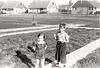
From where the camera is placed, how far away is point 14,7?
72562mm

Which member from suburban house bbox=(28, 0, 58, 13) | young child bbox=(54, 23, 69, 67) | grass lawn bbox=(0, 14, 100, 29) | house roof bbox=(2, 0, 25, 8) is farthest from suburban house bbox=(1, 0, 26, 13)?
young child bbox=(54, 23, 69, 67)

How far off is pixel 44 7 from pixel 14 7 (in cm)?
1261

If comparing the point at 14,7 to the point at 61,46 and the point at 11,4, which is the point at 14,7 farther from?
the point at 61,46

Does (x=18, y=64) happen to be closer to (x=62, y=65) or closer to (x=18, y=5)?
(x=62, y=65)

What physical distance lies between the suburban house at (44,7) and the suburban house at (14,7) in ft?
19.7

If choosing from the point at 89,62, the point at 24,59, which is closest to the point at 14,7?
the point at 24,59

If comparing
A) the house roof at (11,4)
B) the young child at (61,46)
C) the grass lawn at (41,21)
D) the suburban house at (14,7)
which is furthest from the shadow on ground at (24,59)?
the house roof at (11,4)

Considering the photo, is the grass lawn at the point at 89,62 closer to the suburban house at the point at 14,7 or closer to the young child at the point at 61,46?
the young child at the point at 61,46

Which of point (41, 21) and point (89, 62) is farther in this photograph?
point (41, 21)

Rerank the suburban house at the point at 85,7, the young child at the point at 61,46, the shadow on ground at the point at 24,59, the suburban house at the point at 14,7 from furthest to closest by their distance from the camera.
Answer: the suburban house at the point at 14,7
the suburban house at the point at 85,7
the shadow on ground at the point at 24,59
the young child at the point at 61,46

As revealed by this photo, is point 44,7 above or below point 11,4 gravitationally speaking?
below

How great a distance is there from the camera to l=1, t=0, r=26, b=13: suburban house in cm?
7312

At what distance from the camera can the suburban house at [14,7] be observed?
7312 centimetres

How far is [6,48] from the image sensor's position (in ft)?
30.5
